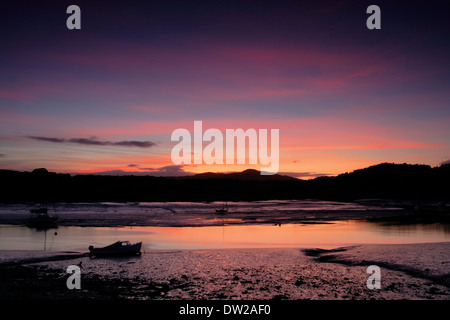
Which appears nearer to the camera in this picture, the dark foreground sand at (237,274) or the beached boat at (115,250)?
the dark foreground sand at (237,274)

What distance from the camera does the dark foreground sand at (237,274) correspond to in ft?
59.3

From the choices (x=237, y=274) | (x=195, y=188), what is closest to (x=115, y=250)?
(x=237, y=274)

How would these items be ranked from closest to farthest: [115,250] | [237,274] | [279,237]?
[237,274] → [115,250] → [279,237]

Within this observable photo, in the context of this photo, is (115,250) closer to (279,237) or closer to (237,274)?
(237,274)

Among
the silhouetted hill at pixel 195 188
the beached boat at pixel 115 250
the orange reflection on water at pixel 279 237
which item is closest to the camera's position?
the beached boat at pixel 115 250

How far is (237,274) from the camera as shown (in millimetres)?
22141

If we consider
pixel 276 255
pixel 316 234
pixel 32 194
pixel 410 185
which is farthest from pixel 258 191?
pixel 276 255

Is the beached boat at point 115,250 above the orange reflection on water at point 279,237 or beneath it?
above

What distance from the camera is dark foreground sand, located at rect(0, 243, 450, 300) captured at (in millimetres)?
18078

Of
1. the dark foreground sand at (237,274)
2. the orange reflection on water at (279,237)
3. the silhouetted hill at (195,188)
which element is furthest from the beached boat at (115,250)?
the silhouetted hill at (195,188)

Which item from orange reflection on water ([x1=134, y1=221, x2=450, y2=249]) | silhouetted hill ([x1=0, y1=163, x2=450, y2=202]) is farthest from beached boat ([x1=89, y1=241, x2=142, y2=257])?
silhouetted hill ([x1=0, y1=163, x2=450, y2=202])

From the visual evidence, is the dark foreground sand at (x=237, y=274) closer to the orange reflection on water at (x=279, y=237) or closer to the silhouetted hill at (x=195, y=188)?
the orange reflection on water at (x=279, y=237)

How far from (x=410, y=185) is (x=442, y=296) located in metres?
185

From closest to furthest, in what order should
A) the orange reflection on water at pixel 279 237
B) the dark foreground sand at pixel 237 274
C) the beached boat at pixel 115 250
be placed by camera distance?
the dark foreground sand at pixel 237 274 → the beached boat at pixel 115 250 → the orange reflection on water at pixel 279 237
